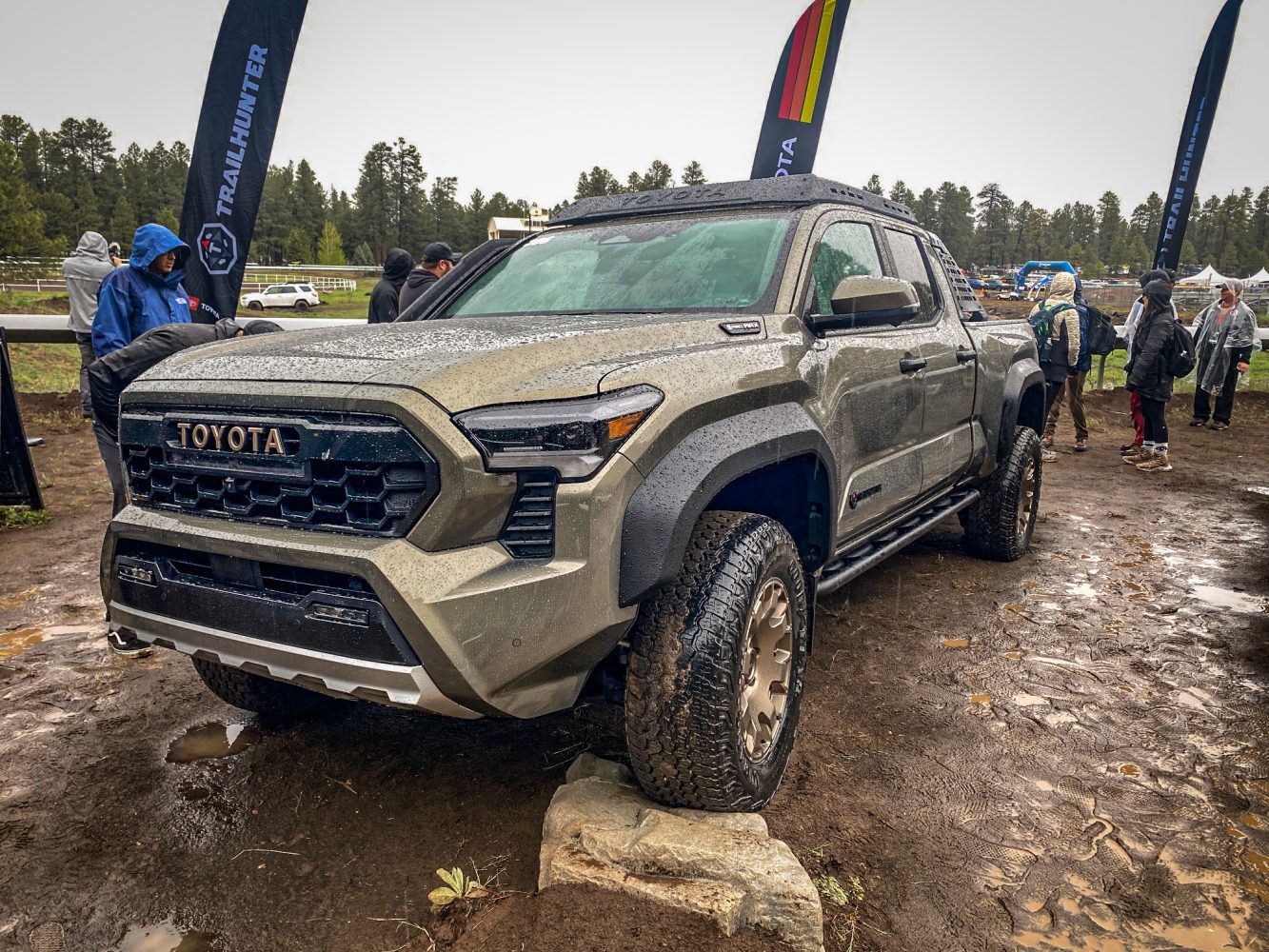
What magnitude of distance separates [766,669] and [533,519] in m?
1.08

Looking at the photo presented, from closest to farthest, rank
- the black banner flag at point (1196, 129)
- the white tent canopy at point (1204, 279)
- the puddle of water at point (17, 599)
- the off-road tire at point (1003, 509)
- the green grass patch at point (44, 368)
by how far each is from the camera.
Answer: the puddle of water at point (17, 599) < the off-road tire at point (1003, 509) < the green grass patch at point (44, 368) < the black banner flag at point (1196, 129) < the white tent canopy at point (1204, 279)

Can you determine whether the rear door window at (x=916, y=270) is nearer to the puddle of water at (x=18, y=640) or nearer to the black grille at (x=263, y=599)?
the black grille at (x=263, y=599)

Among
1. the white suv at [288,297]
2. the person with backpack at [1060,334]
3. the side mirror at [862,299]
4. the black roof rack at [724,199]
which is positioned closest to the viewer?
the side mirror at [862,299]

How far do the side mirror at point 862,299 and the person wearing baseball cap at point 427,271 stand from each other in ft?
14.5

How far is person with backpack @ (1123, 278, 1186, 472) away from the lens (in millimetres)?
9023

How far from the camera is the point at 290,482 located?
7.19 feet

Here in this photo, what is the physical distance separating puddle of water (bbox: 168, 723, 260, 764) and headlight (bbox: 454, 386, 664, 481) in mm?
1870

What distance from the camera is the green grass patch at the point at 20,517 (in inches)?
245

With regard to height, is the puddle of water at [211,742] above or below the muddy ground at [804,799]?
below

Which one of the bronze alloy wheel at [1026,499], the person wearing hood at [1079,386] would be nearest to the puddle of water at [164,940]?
the bronze alloy wheel at [1026,499]

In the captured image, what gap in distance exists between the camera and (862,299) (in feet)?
10.0

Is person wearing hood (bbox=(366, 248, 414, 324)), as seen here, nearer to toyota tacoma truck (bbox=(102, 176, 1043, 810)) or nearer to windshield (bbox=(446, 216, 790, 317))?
windshield (bbox=(446, 216, 790, 317))

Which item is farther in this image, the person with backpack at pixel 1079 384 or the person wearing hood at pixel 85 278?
the person with backpack at pixel 1079 384

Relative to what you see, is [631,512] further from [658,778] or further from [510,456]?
[658,778]
